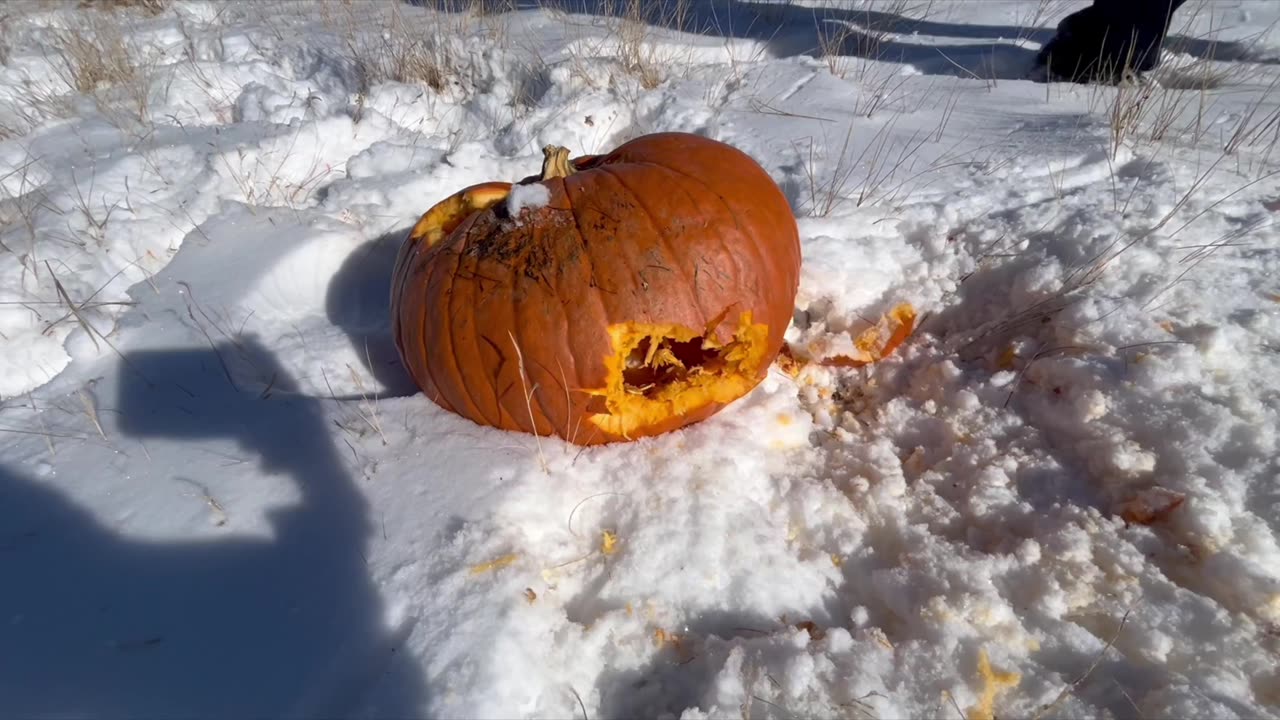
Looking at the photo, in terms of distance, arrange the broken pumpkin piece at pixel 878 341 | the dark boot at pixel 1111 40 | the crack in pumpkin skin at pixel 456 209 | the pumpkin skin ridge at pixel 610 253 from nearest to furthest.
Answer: the pumpkin skin ridge at pixel 610 253 → the crack in pumpkin skin at pixel 456 209 → the broken pumpkin piece at pixel 878 341 → the dark boot at pixel 1111 40

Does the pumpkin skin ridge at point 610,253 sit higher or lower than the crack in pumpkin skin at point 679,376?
higher

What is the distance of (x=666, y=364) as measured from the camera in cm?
171

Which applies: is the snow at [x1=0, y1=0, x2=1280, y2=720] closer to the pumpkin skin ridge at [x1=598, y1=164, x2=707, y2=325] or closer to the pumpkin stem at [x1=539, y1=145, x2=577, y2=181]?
the pumpkin stem at [x1=539, y1=145, x2=577, y2=181]

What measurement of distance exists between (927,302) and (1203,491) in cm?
87

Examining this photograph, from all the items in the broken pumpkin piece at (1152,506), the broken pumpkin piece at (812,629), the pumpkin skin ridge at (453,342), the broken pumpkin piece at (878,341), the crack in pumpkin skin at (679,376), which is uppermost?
the pumpkin skin ridge at (453,342)

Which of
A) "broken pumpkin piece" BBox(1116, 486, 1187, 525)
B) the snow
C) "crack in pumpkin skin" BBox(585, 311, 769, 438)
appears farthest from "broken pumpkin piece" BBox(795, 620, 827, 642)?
"broken pumpkin piece" BBox(1116, 486, 1187, 525)

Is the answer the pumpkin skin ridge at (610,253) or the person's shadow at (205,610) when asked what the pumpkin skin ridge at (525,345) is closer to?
the pumpkin skin ridge at (610,253)

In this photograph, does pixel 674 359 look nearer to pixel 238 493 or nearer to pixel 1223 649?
pixel 238 493

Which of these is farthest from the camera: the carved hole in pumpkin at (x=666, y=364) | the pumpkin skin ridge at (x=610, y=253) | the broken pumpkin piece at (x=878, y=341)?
the broken pumpkin piece at (x=878, y=341)

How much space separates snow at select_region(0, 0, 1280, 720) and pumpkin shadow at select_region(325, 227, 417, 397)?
0.05 feet

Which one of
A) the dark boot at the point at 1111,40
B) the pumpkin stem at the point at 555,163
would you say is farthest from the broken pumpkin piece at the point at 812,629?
the dark boot at the point at 1111,40

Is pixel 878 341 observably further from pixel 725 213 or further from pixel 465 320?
pixel 465 320

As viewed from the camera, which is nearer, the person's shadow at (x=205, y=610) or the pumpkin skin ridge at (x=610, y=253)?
the person's shadow at (x=205, y=610)

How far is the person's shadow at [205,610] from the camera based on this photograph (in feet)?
3.73
